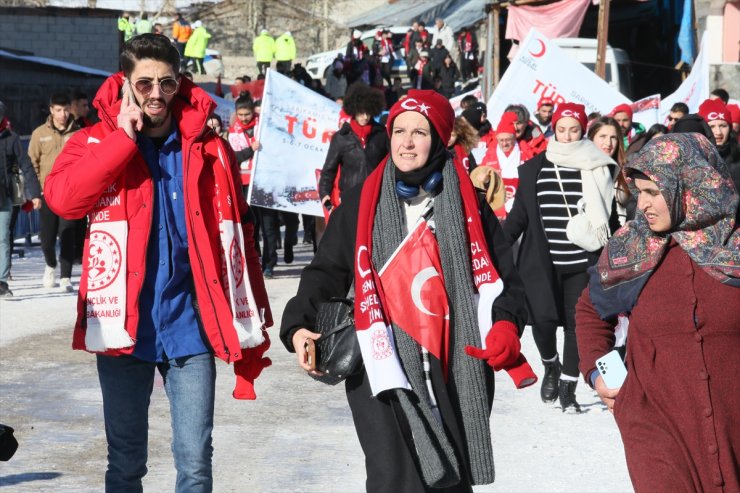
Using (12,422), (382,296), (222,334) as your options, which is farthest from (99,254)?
(12,422)

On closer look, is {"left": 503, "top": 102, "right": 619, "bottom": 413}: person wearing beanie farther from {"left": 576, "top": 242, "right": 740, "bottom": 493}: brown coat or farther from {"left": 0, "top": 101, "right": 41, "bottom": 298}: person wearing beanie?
{"left": 0, "top": 101, "right": 41, "bottom": 298}: person wearing beanie

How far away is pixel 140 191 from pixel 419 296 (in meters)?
1.00

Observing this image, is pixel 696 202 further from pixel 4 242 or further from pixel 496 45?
pixel 496 45

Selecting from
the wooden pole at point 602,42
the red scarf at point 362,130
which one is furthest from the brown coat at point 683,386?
the wooden pole at point 602,42

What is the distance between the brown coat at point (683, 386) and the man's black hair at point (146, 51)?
5.78 ft

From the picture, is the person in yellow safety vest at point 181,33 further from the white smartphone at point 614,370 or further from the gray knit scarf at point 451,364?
the white smartphone at point 614,370

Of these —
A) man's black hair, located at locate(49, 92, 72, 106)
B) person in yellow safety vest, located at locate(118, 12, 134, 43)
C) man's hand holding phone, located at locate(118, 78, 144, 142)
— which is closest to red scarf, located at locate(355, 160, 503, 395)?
man's hand holding phone, located at locate(118, 78, 144, 142)

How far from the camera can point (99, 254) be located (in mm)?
4855

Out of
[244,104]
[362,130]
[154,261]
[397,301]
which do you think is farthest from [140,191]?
[244,104]

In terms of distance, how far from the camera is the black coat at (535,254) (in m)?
8.50

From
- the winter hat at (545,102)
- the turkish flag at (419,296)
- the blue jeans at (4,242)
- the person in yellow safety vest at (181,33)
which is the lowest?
the blue jeans at (4,242)

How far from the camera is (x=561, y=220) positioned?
8.48 m

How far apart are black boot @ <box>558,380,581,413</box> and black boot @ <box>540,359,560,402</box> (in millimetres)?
226

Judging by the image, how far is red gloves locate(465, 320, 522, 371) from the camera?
4465 mm
